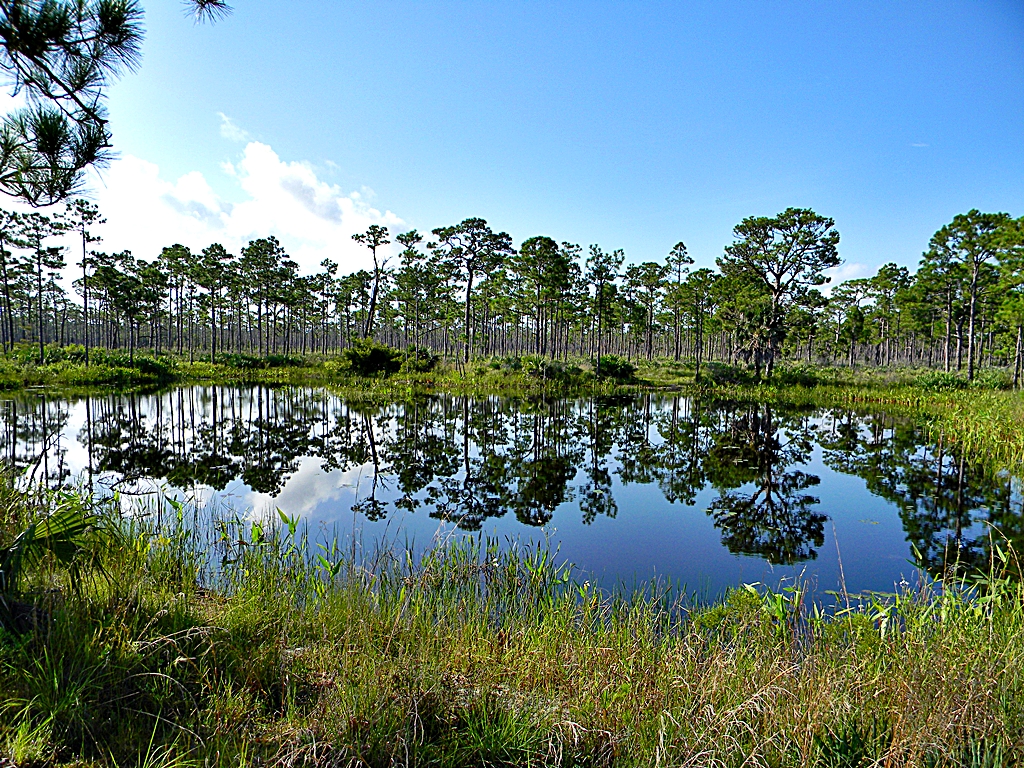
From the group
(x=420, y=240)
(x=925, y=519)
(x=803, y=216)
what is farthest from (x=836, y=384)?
(x=420, y=240)

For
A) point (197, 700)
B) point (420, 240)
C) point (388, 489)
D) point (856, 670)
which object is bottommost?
point (388, 489)

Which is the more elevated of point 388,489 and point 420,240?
point 420,240

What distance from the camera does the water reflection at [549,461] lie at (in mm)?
6520

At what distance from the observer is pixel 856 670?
7.44 ft

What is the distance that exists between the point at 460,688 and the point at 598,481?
637cm

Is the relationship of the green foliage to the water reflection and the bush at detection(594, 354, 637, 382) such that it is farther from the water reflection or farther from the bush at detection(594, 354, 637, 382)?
the bush at detection(594, 354, 637, 382)

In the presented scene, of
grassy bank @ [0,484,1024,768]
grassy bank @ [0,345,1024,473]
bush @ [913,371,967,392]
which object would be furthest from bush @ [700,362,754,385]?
grassy bank @ [0,484,1024,768]

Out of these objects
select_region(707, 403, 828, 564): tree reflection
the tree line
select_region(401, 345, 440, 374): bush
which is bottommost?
select_region(707, 403, 828, 564): tree reflection

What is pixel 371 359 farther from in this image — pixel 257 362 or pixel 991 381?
pixel 991 381

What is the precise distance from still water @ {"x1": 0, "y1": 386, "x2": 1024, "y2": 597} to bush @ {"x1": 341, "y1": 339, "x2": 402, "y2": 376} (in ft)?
39.7

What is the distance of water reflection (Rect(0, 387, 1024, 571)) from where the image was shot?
21.4 feet

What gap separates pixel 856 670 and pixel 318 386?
26163 millimetres

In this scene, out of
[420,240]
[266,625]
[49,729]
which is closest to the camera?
[49,729]

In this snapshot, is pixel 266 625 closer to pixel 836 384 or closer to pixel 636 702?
pixel 636 702
